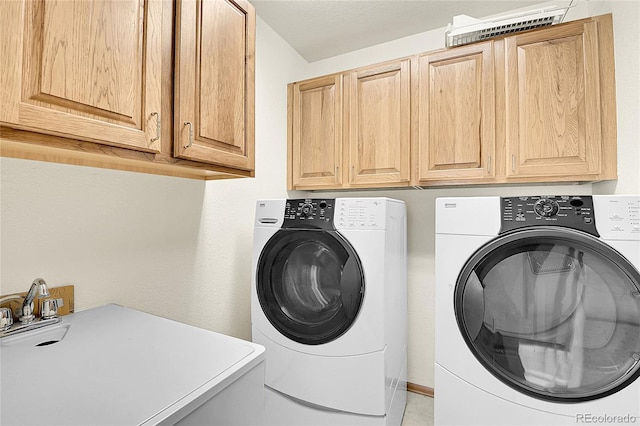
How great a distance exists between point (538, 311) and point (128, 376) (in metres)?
1.53

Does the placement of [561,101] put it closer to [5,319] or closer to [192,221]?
[192,221]

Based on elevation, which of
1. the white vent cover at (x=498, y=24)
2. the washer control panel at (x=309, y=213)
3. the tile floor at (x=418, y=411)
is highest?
the white vent cover at (x=498, y=24)

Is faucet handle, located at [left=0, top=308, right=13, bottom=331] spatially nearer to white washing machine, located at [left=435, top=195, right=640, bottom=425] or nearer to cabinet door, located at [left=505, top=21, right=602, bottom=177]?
white washing machine, located at [left=435, top=195, right=640, bottom=425]

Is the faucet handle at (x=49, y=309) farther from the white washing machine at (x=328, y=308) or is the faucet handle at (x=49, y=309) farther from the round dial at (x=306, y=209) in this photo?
the round dial at (x=306, y=209)

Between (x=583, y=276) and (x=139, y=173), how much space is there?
6.40ft

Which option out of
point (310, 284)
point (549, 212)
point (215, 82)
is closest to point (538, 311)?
point (549, 212)

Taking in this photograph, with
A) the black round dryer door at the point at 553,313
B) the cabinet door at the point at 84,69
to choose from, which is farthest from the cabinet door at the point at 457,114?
the cabinet door at the point at 84,69

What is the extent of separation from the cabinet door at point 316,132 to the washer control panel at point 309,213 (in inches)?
22.4

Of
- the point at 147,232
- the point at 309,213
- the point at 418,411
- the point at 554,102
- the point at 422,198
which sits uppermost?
the point at 554,102

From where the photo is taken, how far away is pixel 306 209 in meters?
1.61

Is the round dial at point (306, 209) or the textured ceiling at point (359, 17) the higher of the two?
the textured ceiling at point (359, 17)

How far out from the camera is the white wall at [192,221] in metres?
0.99

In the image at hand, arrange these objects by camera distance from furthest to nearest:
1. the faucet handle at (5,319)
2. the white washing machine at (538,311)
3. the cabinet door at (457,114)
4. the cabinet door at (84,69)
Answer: the cabinet door at (457,114)
the white washing machine at (538,311)
the faucet handle at (5,319)
the cabinet door at (84,69)

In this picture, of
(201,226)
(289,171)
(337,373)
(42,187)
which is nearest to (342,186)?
(289,171)
